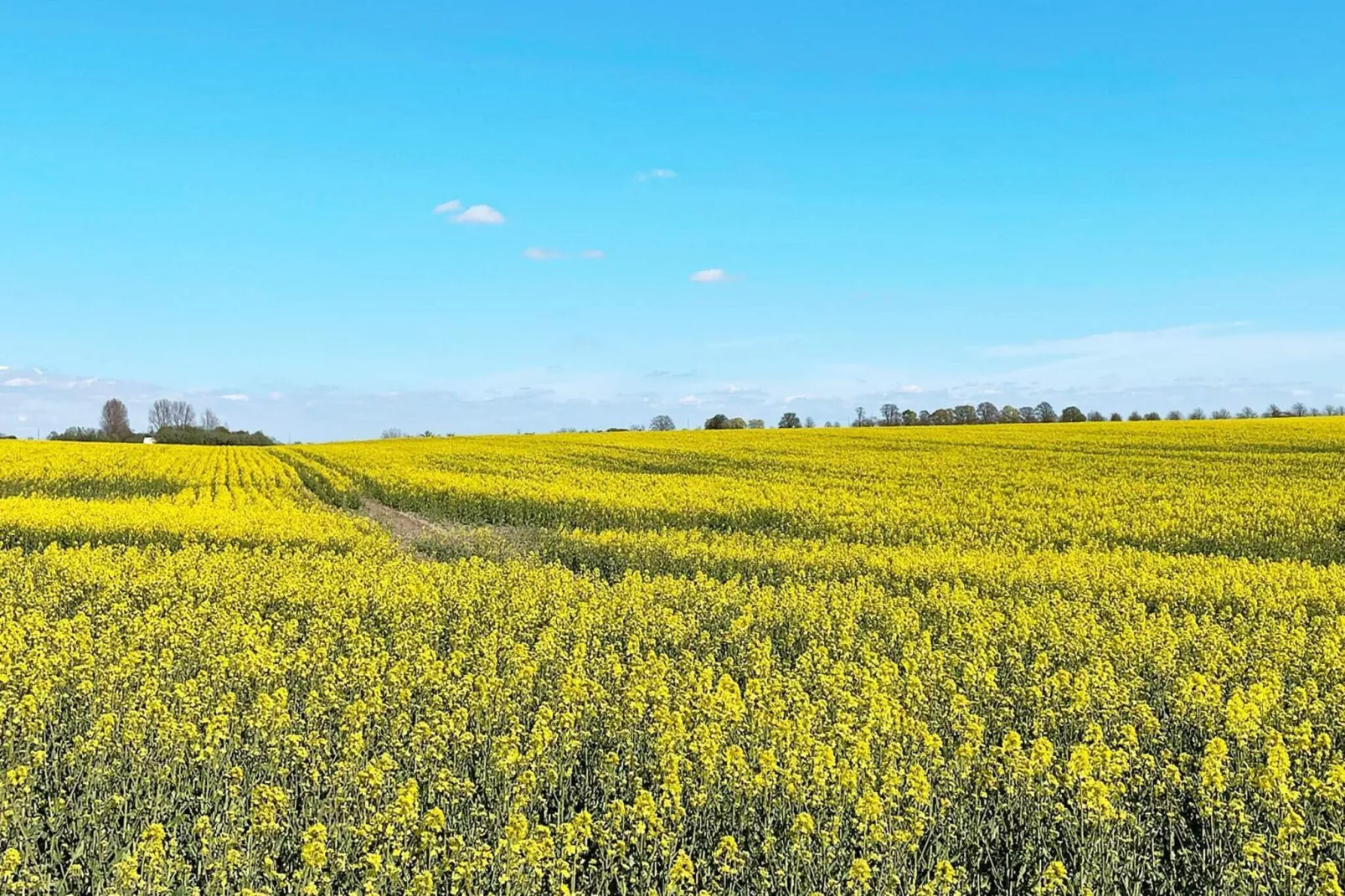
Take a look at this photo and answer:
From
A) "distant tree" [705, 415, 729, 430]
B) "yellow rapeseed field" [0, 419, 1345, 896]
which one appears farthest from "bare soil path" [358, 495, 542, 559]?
"distant tree" [705, 415, 729, 430]

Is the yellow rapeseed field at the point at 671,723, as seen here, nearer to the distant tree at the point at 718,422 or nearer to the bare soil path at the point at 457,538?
the bare soil path at the point at 457,538

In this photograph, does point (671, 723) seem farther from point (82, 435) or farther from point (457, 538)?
point (82, 435)

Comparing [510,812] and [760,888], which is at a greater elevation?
[510,812]

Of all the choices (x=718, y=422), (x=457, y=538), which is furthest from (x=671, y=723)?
(x=718, y=422)

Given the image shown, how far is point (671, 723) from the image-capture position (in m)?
6.93

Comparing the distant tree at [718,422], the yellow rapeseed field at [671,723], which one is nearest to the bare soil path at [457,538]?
the yellow rapeseed field at [671,723]

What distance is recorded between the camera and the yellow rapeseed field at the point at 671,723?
18.2 ft

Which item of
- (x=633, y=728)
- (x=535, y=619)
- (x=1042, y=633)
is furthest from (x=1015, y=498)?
(x=633, y=728)

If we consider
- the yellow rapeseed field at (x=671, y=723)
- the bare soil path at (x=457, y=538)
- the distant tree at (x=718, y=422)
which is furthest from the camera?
the distant tree at (x=718, y=422)

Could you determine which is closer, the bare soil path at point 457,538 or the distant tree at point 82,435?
the bare soil path at point 457,538

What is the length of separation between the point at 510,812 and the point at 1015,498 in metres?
25.6

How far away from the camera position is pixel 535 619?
39.0 ft

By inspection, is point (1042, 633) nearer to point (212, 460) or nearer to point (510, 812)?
point (510, 812)

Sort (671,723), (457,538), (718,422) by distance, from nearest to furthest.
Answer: (671,723)
(457,538)
(718,422)
